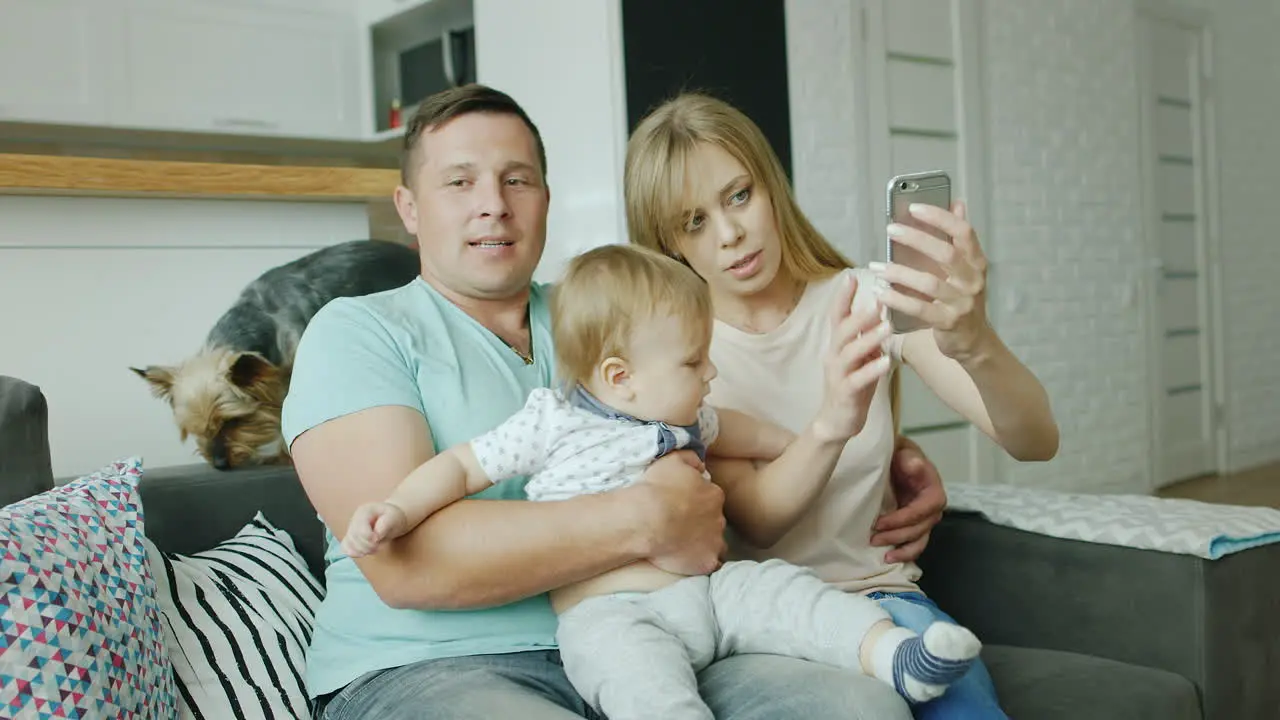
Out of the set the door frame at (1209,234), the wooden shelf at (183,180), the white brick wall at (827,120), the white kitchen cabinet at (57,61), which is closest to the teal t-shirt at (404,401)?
the wooden shelf at (183,180)

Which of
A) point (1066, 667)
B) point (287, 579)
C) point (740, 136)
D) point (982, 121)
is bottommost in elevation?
point (1066, 667)

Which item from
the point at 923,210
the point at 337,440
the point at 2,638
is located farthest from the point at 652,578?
the point at 2,638

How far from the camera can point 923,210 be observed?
119 cm

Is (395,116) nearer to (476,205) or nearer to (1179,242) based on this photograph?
(476,205)

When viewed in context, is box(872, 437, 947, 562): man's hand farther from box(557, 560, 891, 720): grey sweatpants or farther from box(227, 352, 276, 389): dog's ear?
box(227, 352, 276, 389): dog's ear

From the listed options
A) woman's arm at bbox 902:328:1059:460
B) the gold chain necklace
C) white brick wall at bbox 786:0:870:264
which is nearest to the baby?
the gold chain necklace

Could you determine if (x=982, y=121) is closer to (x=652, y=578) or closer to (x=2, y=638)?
(x=652, y=578)

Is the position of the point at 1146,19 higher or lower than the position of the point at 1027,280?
higher

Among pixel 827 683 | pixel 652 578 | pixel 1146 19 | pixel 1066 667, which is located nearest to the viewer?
pixel 827 683

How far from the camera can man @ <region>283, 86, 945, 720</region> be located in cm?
121

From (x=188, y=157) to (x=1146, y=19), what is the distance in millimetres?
4705

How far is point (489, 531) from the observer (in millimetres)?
1230

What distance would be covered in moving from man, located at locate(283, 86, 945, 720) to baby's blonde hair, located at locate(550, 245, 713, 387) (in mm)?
141

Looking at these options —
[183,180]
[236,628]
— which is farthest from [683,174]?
[183,180]
